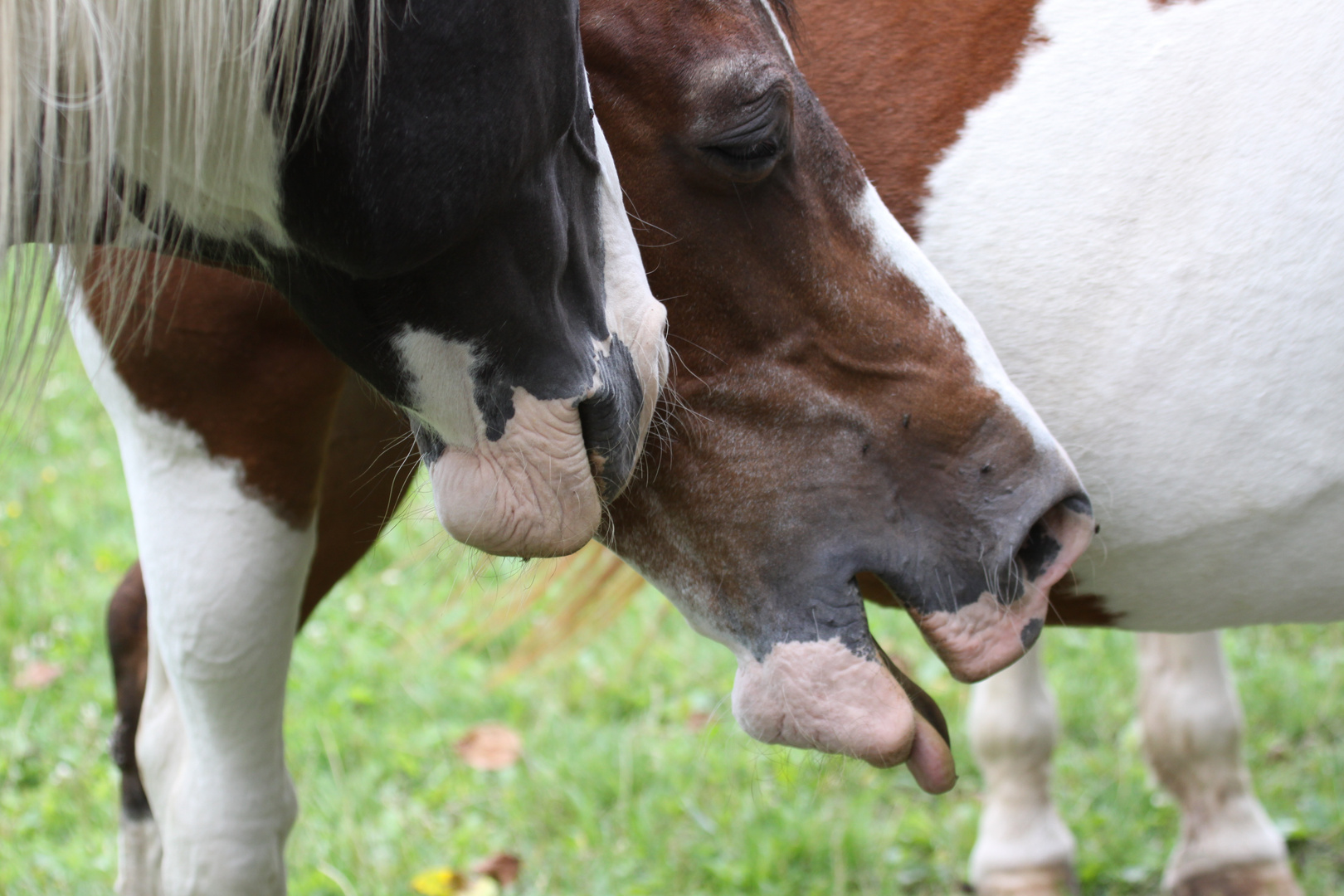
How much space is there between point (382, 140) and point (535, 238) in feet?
0.40

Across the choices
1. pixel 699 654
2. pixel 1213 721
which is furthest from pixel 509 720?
pixel 1213 721

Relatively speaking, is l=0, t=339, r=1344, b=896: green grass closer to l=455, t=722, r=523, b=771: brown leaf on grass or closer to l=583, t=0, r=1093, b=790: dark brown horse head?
l=455, t=722, r=523, b=771: brown leaf on grass

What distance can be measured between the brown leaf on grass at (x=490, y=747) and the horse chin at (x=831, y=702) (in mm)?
1432

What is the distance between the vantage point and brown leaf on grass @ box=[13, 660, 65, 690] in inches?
101

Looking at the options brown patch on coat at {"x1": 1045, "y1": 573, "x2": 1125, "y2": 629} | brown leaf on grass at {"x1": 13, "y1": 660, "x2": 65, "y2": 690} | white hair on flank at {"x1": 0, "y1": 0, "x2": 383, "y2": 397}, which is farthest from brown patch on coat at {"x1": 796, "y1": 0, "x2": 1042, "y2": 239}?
brown leaf on grass at {"x1": 13, "y1": 660, "x2": 65, "y2": 690}

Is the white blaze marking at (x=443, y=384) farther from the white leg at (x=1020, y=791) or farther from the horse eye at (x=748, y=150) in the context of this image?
the white leg at (x=1020, y=791)

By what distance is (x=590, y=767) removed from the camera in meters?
2.31

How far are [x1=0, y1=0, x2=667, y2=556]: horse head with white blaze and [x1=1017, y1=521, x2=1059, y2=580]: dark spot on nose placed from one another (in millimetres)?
395

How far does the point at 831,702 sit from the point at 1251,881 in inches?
50.2

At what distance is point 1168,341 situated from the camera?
3.88 feet

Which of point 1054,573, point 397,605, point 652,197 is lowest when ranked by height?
point 397,605

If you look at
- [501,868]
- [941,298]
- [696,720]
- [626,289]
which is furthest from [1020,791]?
[626,289]

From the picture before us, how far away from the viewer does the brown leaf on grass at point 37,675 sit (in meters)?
2.57

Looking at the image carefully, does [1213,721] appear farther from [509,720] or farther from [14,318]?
[14,318]
